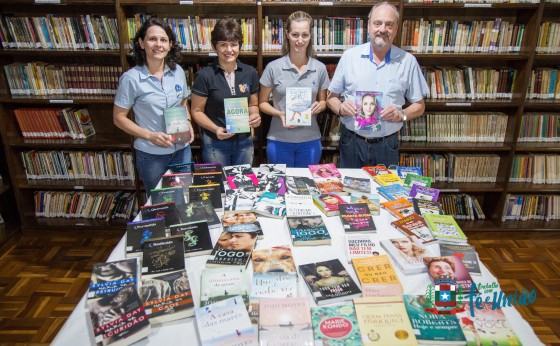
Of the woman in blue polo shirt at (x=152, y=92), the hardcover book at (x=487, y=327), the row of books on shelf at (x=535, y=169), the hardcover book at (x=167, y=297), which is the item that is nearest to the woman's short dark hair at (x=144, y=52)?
the woman in blue polo shirt at (x=152, y=92)

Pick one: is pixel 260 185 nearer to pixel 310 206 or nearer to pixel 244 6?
pixel 310 206

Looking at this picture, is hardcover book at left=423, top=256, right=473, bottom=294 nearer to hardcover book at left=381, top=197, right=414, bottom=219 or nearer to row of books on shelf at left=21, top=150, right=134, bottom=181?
hardcover book at left=381, top=197, right=414, bottom=219

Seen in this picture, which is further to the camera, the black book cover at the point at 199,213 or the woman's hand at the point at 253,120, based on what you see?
the woman's hand at the point at 253,120

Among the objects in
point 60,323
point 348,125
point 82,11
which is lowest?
point 60,323

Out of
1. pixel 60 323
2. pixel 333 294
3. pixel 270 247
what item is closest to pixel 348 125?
pixel 270 247

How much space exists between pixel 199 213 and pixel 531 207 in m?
3.47

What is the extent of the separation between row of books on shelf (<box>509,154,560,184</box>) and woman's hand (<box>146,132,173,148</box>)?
3162 millimetres

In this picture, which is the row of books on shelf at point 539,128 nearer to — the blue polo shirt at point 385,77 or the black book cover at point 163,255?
the blue polo shirt at point 385,77

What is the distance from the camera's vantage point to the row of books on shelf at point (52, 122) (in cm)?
374

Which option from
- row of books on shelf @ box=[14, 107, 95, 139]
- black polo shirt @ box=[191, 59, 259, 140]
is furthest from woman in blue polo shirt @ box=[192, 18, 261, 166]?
row of books on shelf @ box=[14, 107, 95, 139]

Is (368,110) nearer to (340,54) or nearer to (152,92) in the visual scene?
(340,54)

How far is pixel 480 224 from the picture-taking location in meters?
4.06

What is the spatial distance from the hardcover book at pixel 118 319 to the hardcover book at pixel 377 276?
796mm

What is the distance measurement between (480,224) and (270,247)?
2.97 metres
